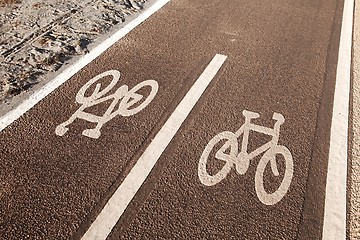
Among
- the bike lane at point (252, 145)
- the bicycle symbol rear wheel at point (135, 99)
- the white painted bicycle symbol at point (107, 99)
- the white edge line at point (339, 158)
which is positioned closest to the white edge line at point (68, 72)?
the white painted bicycle symbol at point (107, 99)

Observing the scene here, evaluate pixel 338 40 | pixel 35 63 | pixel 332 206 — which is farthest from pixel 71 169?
pixel 338 40

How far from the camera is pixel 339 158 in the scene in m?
4.55

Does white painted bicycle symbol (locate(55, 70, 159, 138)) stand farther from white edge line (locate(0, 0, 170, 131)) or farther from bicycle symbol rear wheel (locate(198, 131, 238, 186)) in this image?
bicycle symbol rear wheel (locate(198, 131, 238, 186))

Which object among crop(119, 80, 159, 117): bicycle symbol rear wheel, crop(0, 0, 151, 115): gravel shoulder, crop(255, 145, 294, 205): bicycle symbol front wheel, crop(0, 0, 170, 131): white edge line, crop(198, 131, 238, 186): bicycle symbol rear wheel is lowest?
crop(255, 145, 294, 205): bicycle symbol front wheel

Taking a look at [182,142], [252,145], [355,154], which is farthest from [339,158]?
[182,142]

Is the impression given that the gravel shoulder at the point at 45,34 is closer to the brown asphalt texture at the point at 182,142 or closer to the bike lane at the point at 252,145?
the brown asphalt texture at the point at 182,142

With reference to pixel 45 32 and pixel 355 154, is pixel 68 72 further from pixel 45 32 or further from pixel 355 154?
pixel 355 154

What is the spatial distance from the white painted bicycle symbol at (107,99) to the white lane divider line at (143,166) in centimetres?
51

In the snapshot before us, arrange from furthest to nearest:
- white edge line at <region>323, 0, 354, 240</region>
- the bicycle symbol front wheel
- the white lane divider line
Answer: the bicycle symbol front wheel
white edge line at <region>323, 0, 354, 240</region>
the white lane divider line

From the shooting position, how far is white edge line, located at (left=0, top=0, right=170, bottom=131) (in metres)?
4.87

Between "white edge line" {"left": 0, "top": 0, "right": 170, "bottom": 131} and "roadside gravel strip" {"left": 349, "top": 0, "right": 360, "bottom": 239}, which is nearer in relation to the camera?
"roadside gravel strip" {"left": 349, "top": 0, "right": 360, "bottom": 239}

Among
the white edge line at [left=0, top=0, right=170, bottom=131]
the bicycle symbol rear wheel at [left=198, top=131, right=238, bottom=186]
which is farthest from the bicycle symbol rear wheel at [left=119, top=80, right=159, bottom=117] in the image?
the bicycle symbol rear wheel at [left=198, top=131, right=238, bottom=186]

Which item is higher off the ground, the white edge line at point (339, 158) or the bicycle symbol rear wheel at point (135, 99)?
the bicycle symbol rear wheel at point (135, 99)

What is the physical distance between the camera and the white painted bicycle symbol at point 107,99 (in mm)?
4773
